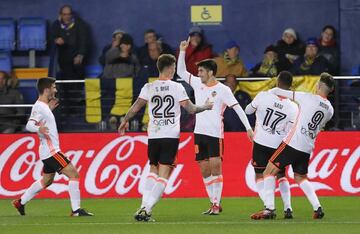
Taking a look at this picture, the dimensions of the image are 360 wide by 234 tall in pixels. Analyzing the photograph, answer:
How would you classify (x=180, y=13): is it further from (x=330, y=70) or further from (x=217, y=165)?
(x=217, y=165)

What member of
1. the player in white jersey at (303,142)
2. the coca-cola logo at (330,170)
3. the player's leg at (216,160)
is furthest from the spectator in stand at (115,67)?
the player in white jersey at (303,142)

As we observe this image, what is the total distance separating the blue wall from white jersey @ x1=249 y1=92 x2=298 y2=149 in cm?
832

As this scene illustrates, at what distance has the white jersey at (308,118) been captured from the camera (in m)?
16.2

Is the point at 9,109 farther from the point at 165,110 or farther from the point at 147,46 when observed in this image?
the point at 165,110

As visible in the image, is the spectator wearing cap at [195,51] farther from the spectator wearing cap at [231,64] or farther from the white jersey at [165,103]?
the white jersey at [165,103]

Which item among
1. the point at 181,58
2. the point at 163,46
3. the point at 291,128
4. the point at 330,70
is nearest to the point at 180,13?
the point at 163,46

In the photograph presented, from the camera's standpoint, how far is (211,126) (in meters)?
17.9

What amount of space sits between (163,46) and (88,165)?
3582mm

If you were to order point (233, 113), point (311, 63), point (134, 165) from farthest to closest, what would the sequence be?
1. point (311, 63)
2. point (233, 113)
3. point (134, 165)

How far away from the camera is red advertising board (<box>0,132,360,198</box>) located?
21.4 m

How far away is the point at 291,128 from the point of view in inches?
660

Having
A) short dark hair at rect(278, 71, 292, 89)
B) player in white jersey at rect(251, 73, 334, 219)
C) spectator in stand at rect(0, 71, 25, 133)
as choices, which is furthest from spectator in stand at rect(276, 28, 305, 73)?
player in white jersey at rect(251, 73, 334, 219)

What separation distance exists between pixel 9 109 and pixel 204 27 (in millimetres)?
4965

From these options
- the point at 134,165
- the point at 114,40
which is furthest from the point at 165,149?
the point at 114,40
